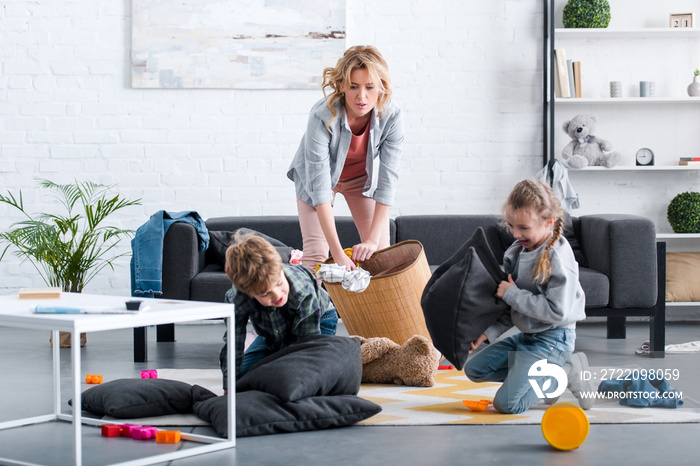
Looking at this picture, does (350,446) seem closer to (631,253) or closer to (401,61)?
(631,253)

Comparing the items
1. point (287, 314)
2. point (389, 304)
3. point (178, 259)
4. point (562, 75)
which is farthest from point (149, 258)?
point (562, 75)

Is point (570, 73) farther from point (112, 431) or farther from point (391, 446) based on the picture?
point (112, 431)

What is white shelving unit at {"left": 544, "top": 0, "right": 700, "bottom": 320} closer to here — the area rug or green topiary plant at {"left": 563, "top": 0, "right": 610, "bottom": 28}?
green topiary plant at {"left": 563, "top": 0, "right": 610, "bottom": 28}

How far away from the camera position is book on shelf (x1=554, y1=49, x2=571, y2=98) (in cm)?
437

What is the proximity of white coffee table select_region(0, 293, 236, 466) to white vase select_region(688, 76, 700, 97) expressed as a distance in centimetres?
363

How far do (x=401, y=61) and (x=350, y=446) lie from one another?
3210 mm

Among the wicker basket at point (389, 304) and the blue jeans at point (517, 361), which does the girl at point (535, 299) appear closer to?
the blue jeans at point (517, 361)

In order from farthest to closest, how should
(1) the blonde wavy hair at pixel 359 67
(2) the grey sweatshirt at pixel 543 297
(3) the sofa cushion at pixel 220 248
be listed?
1. (3) the sofa cushion at pixel 220 248
2. (1) the blonde wavy hair at pixel 359 67
3. (2) the grey sweatshirt at pixel 543 297

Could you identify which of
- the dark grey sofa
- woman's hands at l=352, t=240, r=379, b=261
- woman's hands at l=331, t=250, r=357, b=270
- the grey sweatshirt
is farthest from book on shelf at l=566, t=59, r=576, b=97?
the grey sweatshirt

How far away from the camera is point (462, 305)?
213cm

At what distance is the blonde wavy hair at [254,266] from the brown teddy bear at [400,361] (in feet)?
2.33

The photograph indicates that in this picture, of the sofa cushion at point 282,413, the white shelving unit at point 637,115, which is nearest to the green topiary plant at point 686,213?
the white shelving unit at point 637,115

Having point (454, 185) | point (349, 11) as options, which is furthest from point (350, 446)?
point (349, 11)

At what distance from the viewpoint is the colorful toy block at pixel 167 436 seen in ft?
6.01
